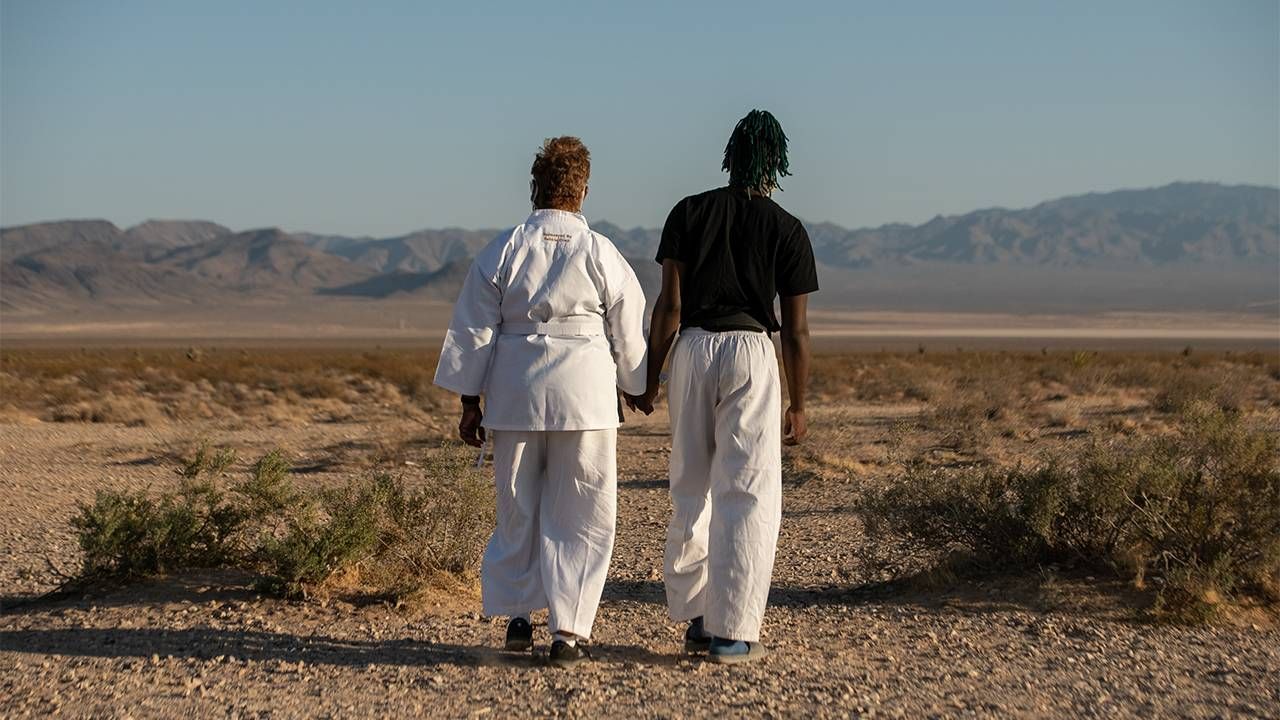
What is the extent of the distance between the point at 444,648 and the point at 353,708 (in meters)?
0.87

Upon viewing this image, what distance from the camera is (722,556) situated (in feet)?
19.6

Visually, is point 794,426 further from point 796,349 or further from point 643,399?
point 643,399

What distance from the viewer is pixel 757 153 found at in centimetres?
615

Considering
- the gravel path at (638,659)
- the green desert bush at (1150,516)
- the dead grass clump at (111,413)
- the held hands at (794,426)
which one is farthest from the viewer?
the dead grass clump at (111,413)

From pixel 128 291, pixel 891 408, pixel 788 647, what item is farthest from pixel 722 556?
pixel 128 291

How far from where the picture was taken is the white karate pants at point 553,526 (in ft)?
19.7

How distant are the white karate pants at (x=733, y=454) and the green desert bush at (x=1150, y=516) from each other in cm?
194

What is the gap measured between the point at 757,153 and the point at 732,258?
1.55 feet

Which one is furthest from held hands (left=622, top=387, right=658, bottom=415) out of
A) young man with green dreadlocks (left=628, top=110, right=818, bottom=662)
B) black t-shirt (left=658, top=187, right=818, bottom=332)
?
black t-shirt (left=658, top=187, right=818, bottom=332)

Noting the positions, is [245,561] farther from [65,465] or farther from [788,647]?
[65,465]

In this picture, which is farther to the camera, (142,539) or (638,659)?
(142,539)

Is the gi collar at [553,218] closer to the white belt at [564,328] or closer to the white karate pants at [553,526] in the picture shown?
the white belt at [564,328]

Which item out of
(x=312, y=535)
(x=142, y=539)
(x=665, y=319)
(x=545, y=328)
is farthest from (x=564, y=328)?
(x=142, y=539)

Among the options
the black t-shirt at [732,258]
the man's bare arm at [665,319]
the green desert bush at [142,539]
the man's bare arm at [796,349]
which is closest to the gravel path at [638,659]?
the green desert bush at [142,539]
